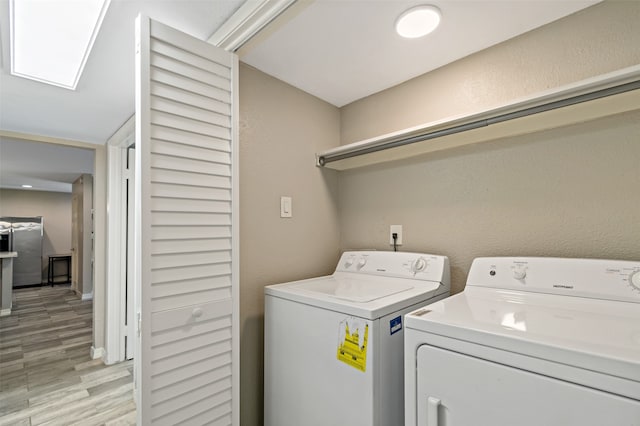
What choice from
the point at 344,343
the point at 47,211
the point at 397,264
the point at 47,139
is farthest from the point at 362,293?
the point at 47,211

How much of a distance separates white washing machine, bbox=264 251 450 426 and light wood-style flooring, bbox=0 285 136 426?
55.1 inches

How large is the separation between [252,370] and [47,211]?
830cm

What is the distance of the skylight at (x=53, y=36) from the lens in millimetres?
1223

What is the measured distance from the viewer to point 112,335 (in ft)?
9.51

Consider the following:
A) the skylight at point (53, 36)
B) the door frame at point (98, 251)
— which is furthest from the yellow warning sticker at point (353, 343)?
the door frame at point (98, 251)

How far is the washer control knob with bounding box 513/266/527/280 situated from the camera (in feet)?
4.06

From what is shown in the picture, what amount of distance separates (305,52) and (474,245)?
51.4 inches

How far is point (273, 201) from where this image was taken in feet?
5.58

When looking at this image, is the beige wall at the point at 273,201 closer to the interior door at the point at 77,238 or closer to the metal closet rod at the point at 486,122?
the metal closet rod at the point at 486,122

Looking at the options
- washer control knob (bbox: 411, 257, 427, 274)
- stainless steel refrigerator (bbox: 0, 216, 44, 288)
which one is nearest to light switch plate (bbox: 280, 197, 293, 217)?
washer control knob (bbox: 411, 257, 427, 274)

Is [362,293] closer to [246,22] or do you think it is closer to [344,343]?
[344,343]

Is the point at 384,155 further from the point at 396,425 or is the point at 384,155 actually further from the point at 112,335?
the point at 112,335

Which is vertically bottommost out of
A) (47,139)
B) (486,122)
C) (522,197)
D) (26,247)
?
(26,247)

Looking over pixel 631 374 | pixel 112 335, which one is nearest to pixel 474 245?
pixel 631 374
